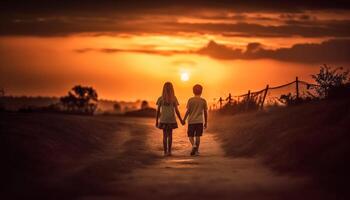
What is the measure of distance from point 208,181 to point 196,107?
627 cm

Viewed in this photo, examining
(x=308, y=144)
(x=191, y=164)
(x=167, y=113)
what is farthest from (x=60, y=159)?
(x=308, y=144)

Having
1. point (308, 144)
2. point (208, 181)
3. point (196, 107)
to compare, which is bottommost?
point (208, 181)

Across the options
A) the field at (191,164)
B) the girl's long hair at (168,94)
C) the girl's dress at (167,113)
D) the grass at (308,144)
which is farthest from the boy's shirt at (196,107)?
the grass at (308,144)

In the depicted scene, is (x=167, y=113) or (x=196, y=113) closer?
(x=167, y=113)

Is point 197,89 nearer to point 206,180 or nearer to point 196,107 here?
point 196,107

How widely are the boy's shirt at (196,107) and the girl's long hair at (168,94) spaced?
0.61 m

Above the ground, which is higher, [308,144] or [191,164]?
[308,144]

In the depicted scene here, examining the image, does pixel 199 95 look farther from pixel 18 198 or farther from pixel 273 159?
pixel 18 198

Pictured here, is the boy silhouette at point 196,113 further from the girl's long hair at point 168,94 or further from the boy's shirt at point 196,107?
the girl's long hair at point 168,94

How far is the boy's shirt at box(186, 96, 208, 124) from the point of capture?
1834 centimetres

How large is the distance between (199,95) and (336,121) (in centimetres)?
413

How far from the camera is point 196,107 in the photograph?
18.3 meters

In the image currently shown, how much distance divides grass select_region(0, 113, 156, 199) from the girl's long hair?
1694 mm

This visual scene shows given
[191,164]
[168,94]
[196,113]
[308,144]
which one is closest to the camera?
[308,144]
